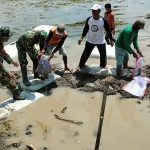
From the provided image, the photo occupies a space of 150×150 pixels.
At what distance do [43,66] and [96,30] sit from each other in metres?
1.41

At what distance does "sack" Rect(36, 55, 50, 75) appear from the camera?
16.8 ft

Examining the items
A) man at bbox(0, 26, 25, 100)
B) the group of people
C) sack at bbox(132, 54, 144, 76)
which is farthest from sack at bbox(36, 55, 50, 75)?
sack at bbox(132, 54, 144, 76)

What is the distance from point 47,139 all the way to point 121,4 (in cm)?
1465

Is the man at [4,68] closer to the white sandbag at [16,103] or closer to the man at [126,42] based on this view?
the white sandbag at [16,103]

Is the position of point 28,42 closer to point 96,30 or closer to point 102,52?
point 96,30

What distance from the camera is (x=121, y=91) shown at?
514 centimetres

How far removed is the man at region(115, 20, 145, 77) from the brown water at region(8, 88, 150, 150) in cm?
91

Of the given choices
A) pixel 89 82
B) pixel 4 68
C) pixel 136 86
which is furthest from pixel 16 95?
pixel 136 86

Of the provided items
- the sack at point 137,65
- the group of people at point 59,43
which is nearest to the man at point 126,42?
the group of people at point 59,43

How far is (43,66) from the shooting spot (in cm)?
514

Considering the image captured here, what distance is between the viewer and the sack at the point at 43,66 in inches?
201

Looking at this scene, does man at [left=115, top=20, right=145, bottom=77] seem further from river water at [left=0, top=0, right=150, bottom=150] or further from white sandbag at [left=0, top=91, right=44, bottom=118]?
white sandbag at [left=0, top=91, right=44, bottom=118]

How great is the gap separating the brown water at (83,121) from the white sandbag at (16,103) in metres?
0.09

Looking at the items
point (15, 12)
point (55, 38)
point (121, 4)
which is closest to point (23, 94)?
point (55, 38)
